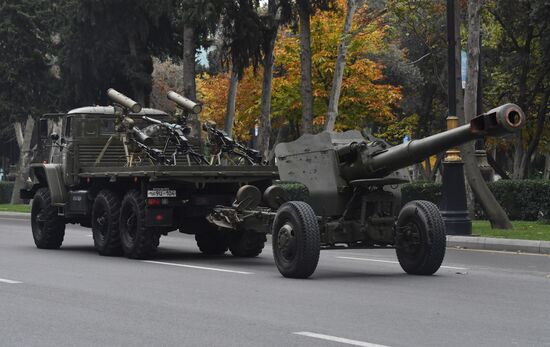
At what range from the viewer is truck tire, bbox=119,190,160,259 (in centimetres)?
1762

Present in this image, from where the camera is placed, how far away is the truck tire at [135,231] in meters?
17.6

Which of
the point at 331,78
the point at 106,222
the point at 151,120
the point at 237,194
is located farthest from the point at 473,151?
the point at 331,78

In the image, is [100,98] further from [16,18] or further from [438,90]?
[438,90]

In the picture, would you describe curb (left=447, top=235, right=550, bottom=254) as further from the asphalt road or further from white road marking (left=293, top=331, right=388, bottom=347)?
white road marking (left=293, top=331, right=388, bottom=347)

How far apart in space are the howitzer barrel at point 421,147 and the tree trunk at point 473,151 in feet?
32.5

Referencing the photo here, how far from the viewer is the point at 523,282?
47.8 feet

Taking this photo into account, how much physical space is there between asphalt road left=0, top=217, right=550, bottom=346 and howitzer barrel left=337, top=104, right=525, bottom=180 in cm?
150

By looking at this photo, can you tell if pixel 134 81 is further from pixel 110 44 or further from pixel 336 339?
pixel 336 339

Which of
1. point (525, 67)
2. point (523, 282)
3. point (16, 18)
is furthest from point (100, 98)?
point (523, 282)

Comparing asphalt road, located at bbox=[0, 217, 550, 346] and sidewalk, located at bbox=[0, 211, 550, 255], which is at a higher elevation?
sidewalk, located at bbox=[0, 211, 550, 255]

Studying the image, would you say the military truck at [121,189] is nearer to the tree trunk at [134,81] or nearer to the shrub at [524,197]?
the shrub at [524,197]

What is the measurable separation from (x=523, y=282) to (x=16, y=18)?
35.3 meters

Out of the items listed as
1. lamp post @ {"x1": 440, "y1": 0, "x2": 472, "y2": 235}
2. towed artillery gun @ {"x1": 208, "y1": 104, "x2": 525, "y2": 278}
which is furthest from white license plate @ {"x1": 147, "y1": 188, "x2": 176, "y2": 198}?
lamp post @ {"x1": 440, "y1": 0, "x2": 472, "y2": 235}

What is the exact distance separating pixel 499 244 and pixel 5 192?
3860 centimetres
